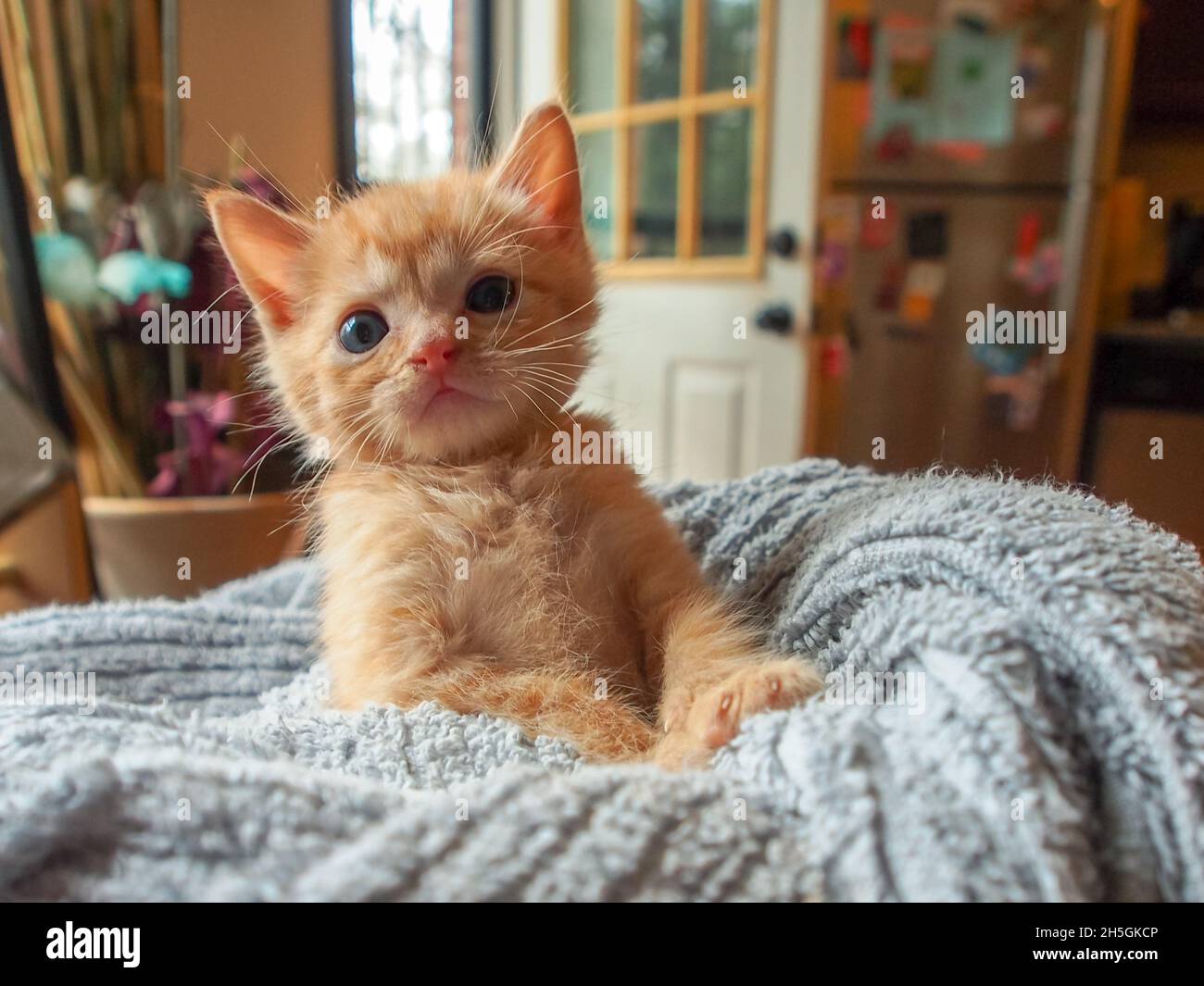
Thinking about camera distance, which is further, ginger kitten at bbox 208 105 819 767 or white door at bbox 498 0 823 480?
white door at bbox 498 0 823 480

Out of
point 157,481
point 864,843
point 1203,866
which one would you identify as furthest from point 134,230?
point 1203,866

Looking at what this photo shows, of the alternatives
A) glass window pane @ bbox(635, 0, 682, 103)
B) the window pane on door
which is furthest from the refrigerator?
the window pane on door

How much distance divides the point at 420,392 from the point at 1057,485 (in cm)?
71

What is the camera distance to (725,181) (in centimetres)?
273

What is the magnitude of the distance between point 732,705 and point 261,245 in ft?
2.75

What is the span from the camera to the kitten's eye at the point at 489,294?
980 mm

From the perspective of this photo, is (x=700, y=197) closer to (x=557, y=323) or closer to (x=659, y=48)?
(x=659, y=48)

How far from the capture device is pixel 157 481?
2033mm

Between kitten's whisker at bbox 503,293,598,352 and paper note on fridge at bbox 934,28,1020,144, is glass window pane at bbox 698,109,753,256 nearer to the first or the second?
paper note on fridge at bbox 934,28,1020,144

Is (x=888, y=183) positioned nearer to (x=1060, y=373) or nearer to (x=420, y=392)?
(x=1060, y=373)

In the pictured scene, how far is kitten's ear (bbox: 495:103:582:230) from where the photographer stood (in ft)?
3.54

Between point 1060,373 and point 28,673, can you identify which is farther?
point 1060,373

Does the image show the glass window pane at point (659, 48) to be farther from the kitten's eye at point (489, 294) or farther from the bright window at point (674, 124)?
the kitten's eye at point (489, 294)

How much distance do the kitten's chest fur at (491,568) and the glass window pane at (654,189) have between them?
2.10m
